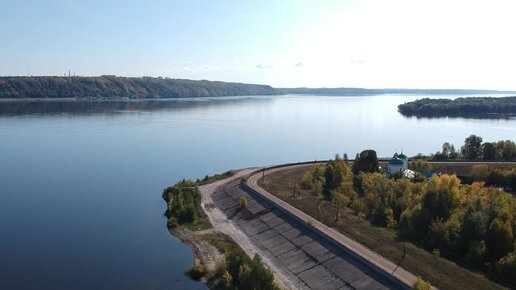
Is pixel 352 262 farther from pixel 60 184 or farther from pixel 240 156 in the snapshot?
pixel 240 156

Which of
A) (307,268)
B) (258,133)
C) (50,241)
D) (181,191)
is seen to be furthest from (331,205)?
(258,133)

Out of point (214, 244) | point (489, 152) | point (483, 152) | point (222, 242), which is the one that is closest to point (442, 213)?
point (222, 242)

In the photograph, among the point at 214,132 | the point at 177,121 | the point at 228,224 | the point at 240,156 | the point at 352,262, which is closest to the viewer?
the point at 352,262

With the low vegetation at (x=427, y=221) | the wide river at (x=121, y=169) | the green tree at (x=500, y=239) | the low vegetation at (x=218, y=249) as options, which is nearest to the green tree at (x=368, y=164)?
the low vegetation at (x=427, y=221)

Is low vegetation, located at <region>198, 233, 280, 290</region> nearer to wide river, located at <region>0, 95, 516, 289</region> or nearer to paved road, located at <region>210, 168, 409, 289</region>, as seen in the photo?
wide river, located at <region>0, 95, 516, 289</region>

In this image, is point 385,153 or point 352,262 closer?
point 352,262

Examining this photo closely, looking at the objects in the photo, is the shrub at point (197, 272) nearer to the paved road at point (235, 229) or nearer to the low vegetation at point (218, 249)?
the low vegetation at point (218, 249)

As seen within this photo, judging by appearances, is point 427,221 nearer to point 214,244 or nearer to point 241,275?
point 241,275
